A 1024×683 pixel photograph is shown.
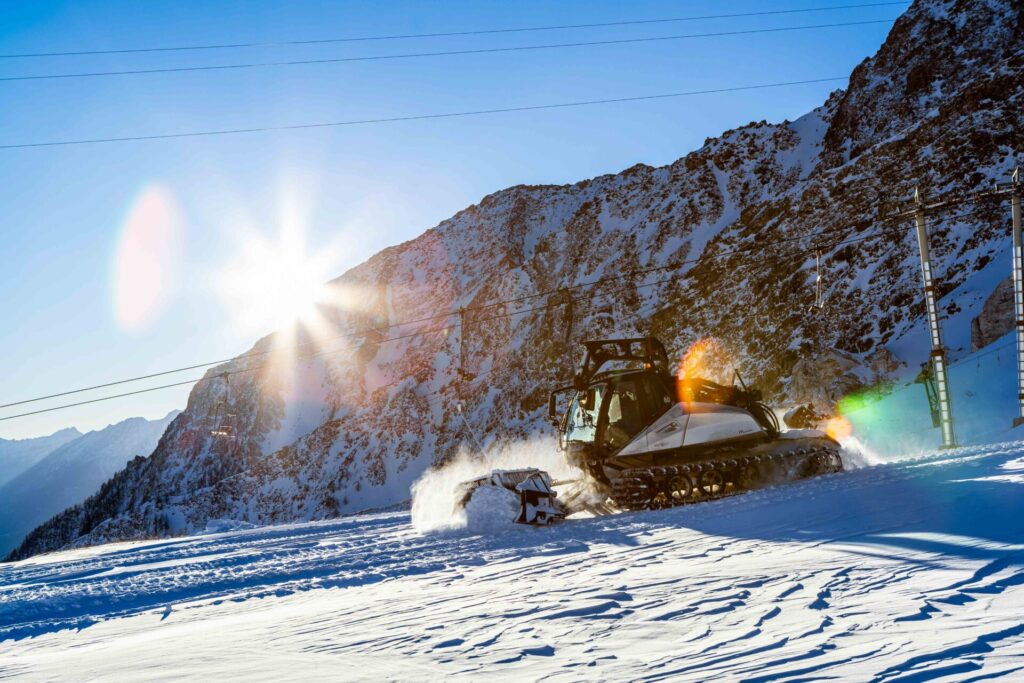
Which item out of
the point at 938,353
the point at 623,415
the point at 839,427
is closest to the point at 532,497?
the point at 623,415

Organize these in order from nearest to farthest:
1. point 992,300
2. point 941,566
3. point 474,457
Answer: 1. point 941,566
2. point 992,300
3. point 474,457

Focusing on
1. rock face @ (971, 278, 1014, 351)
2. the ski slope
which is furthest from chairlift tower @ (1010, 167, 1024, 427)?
rock face @ (971, 278, 1014, 351)

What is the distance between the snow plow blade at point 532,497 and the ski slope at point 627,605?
1.36 metres

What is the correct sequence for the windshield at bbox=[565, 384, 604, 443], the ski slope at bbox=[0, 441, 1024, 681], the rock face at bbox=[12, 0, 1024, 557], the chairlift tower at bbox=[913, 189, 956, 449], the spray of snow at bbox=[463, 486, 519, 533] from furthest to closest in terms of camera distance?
1. the rock face at bbox=[12, 0, 1024, 557]
2. the chairlift tower at bbox=[913, 189, 956, 449]
3. the windshield at bbox=[565, 384, 604, 443]
4. the spray of snow at bbox=[463, 486, 519, 533]
5. the ski slope at bbox=[0, 441, 1024, 681]

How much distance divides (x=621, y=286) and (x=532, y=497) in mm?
63673

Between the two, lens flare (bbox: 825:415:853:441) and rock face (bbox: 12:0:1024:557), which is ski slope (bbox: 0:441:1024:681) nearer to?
lens flare (bbox: 825:415:853:441)

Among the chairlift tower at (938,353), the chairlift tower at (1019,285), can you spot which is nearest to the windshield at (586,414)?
the chairlift tower at (938,353)

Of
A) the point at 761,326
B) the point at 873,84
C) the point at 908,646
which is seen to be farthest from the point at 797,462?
the point at 873,84

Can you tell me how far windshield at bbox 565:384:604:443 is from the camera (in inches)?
503

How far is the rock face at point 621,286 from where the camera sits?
1638 inches

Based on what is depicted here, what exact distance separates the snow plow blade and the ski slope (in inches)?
53.6

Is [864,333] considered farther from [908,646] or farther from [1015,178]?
[908,646]

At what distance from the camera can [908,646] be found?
9.27ft

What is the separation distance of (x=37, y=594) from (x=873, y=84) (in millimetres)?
78583
